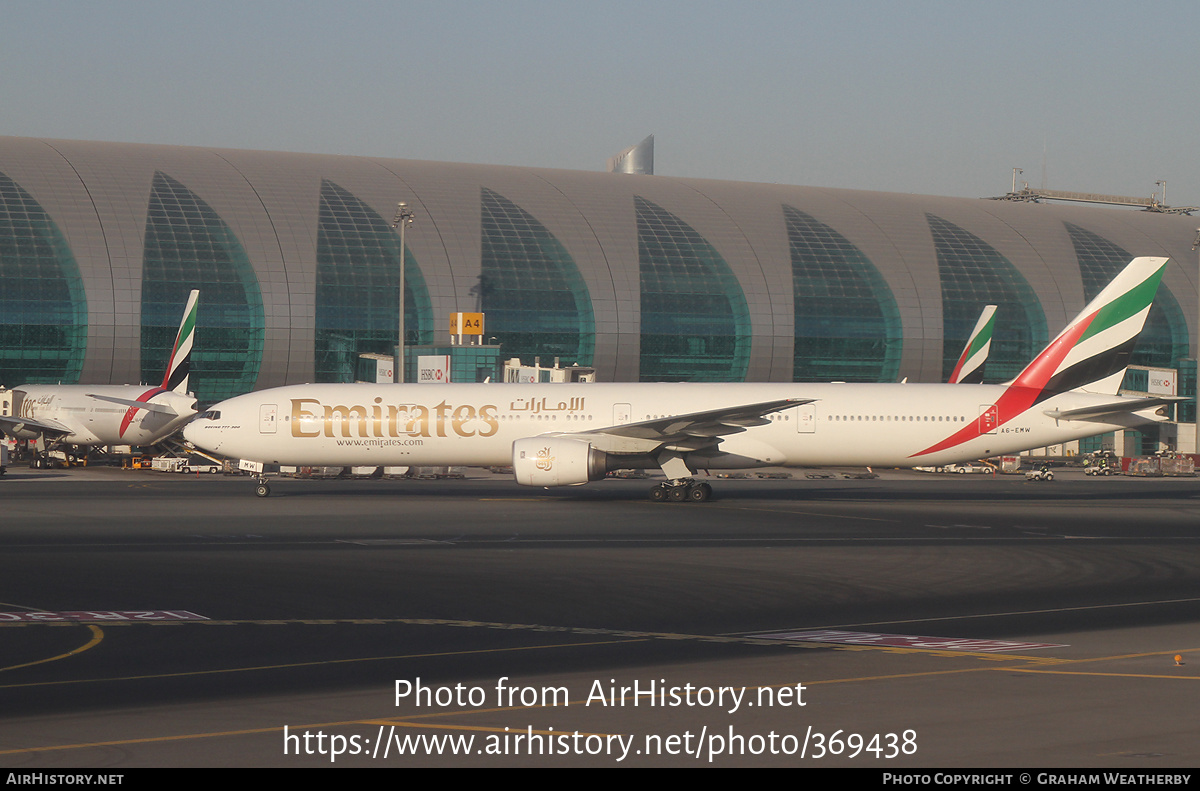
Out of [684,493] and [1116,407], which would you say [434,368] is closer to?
[684,493]

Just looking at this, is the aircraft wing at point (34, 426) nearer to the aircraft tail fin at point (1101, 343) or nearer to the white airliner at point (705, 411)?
the white airliner at point (705, 411)

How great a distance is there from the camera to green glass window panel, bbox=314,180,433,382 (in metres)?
81.8

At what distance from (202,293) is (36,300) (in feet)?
32.0

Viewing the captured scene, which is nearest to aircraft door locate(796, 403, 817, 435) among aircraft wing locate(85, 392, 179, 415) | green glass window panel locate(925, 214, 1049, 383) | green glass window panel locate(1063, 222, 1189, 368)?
aircraft wing locate(85, 392, 179, 415)

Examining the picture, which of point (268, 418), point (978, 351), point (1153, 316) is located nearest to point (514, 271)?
point (978, 351)

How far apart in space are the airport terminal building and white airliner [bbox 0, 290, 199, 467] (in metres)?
12.9

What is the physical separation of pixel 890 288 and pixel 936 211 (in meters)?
12.1

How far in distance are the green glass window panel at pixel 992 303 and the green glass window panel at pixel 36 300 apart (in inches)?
2377

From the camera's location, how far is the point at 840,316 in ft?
295

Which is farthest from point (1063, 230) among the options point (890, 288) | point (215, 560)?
point (215, 560)

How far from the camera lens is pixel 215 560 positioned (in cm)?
2134

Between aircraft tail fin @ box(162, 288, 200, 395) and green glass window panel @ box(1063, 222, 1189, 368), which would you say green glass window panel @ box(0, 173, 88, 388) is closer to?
aircraft tail fin @ box(162, 288, 200, 395)
